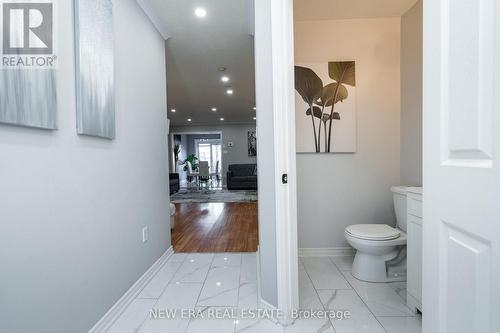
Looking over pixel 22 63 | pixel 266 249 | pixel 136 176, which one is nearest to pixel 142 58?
pixel 136 176

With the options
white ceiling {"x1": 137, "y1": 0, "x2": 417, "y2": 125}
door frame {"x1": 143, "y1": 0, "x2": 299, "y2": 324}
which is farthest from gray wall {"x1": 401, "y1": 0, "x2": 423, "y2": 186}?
door frame {"x1": 143, "y1": 0, "x2": 299, "y2": 324}

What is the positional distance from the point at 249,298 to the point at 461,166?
1.58m

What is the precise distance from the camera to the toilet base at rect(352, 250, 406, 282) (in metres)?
1.98

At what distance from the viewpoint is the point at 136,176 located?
1.99 m

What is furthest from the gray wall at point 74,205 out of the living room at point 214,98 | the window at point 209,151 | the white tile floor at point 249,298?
the window at point 209,151

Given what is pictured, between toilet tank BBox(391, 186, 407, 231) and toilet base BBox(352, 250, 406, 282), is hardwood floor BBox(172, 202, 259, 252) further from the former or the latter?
toilet tank BBox(391, 186, 407, 231)

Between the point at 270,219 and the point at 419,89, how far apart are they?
1.79 m

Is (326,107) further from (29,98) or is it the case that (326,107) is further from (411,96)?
(29,98)

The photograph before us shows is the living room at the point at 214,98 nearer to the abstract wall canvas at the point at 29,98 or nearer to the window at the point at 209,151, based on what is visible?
the abstract wall canvas at the point at 29,98

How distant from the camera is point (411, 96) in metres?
2.23

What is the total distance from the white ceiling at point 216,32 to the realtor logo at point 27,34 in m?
1.22

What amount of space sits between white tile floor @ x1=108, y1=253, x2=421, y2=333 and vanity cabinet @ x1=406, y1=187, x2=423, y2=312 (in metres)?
0.10

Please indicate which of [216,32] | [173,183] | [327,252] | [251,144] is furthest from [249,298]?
[251,144]

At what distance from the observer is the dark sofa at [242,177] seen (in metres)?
7.98
